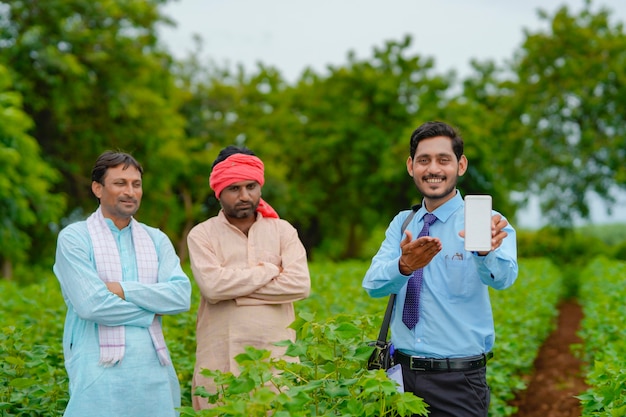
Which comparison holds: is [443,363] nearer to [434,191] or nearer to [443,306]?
[443,306]

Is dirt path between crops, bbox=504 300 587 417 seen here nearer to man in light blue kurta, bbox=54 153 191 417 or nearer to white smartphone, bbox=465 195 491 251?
man in light blue kurta, bbox=54 153 191 417

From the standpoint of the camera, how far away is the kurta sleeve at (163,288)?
164 inches

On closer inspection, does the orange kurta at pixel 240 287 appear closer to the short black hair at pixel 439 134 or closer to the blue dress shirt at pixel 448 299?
the blue dress shirt at pixel 448 299

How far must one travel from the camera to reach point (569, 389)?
32.7 feet

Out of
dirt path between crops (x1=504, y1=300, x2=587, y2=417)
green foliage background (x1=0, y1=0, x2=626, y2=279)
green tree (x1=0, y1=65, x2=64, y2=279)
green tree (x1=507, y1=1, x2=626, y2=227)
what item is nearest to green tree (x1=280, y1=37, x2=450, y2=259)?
green foliage background (x1=0, y1=0, x2=626, y2=279)

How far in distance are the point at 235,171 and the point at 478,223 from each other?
169 centimetres

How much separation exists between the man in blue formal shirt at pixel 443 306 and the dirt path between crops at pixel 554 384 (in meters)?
3.58

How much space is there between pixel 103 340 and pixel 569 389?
7.38 m

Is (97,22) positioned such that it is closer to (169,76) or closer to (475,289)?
(169,76)

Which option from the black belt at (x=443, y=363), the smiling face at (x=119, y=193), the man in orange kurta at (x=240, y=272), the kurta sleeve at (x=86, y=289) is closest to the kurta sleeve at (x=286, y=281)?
the man in orange kurta at (x=240, y=272)

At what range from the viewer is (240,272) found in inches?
175

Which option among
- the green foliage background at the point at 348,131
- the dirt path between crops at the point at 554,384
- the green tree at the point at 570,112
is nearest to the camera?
the dirt path between crops at the point at 554,384

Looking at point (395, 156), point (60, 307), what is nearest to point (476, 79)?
point (395, 156)

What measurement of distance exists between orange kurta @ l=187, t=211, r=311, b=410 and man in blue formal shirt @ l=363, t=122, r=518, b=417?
0.95 m
